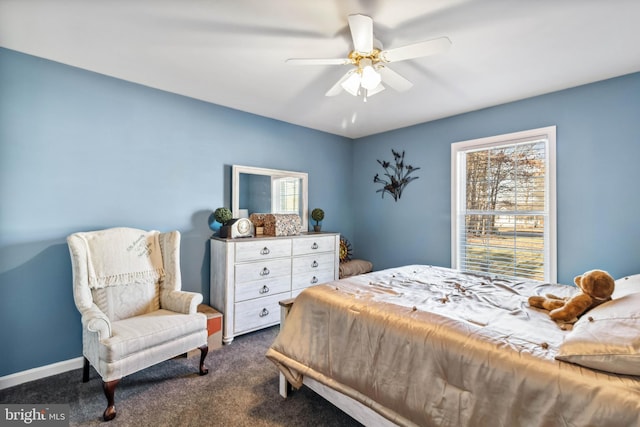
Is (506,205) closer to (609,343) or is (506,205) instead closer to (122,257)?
(609,343)

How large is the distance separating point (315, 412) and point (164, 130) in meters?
2.81

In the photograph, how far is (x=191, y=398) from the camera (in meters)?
2.10

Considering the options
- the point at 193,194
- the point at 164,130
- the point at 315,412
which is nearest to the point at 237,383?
the point at 315,412

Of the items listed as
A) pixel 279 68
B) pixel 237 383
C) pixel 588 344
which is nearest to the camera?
pixel 588 344

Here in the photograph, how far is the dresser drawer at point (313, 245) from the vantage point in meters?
3.50

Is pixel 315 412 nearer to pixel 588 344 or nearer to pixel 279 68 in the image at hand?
pixel 588 344

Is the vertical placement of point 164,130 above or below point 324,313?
above

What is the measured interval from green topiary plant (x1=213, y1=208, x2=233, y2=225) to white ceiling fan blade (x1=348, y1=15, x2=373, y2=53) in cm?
206

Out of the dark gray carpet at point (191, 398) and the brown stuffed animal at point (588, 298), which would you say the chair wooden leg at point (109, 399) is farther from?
the brown stuffed animal at point (588, 298)

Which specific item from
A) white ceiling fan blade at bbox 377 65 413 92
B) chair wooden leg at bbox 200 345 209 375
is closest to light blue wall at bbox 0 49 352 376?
chair wooden leg at bbox 200 345 209 375

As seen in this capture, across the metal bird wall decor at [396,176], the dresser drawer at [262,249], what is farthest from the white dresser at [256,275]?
the metal bird wall decor at [396,176]

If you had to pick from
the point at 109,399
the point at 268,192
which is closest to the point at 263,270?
the point at 268,192

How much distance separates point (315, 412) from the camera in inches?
76.8

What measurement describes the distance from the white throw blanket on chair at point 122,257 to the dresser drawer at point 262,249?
72 centimetres
